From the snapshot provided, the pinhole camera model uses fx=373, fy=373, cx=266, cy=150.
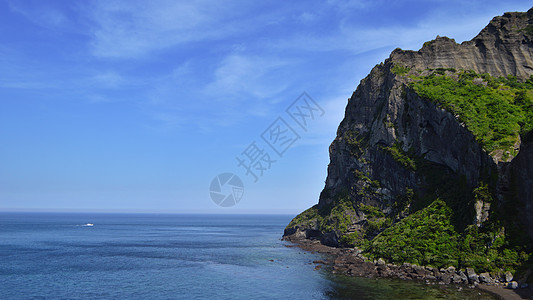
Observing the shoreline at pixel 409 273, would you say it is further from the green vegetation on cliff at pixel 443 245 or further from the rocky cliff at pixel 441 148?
the rocky cliff at pixel 441 148

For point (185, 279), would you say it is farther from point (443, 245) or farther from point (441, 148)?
point (441, 148)

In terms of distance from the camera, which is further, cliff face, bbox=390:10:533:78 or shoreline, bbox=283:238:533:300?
cliff face, bbox=390:10:533:78

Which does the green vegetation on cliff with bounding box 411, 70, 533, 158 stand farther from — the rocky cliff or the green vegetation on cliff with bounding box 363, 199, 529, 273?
the green vegetation on cliff with bounding box 363, 199, 529, 273

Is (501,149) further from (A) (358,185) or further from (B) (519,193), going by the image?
(A) (358,185)

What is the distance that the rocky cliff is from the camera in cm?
6506

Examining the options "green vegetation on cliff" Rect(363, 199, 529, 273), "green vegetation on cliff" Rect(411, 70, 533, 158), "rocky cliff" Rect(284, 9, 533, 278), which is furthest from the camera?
"green vegetation on cliff" Rect(411, 70, 533, 158)

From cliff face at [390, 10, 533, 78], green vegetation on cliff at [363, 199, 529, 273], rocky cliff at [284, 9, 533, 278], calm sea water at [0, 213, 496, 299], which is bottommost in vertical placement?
calm sea water at [0, 213, 496, 299]

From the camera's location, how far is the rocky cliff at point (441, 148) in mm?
65062

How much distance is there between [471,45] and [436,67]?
13.0 metres

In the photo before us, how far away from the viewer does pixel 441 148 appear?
90.4 m

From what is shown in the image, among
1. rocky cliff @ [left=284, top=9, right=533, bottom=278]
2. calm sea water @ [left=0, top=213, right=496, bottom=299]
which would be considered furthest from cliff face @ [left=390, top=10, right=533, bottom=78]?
calm sea water @ [left=0, top=213, right=496, bottom=299]

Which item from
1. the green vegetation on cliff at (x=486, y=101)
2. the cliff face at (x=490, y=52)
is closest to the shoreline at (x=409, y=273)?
the green vegetation on cliff at (x=486, y=101)

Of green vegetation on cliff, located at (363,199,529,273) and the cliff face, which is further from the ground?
the cliff face

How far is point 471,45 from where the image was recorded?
118 m
